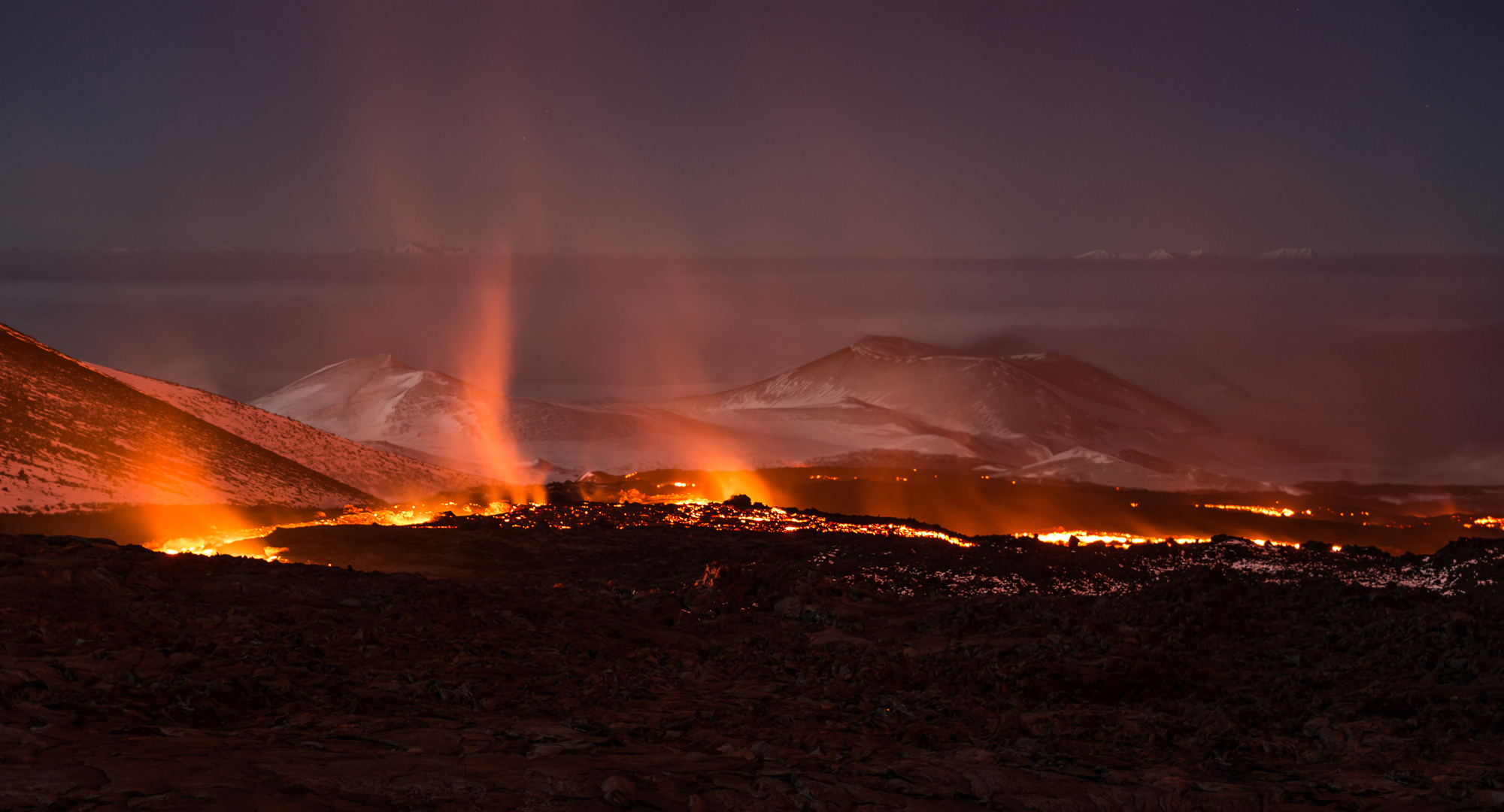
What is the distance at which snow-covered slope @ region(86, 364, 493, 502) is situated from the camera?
42.4m

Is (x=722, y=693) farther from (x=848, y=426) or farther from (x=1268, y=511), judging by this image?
(x=848, y=426)

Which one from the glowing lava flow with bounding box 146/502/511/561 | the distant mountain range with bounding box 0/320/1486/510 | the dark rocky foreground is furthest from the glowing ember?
the glowing lava flow with bounding box 146/502/511/561

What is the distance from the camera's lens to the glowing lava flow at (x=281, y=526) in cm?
2402

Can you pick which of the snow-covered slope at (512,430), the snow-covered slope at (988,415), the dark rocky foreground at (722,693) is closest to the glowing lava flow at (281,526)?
the dark rocky foreground at (722,693)

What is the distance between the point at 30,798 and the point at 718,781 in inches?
162

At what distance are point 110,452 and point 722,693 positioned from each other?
102ft

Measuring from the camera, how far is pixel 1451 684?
1102cm

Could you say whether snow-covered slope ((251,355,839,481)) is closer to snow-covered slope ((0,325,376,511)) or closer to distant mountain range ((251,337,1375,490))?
distant mountain range ((251,337,1375,490))

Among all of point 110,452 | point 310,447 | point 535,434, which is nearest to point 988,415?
→ point 535,434

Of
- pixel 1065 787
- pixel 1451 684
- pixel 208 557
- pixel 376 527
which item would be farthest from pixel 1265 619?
pixel 376 527

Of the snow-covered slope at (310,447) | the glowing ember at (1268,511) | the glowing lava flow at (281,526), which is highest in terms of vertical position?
the snow-covered slope at (310,447)

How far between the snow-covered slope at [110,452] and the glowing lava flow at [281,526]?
4.23 metres

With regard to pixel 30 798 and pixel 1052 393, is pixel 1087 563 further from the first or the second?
pixel 1052 393

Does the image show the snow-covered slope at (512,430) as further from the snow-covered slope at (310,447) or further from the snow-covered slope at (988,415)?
the snow-covered slope at (310,447)
